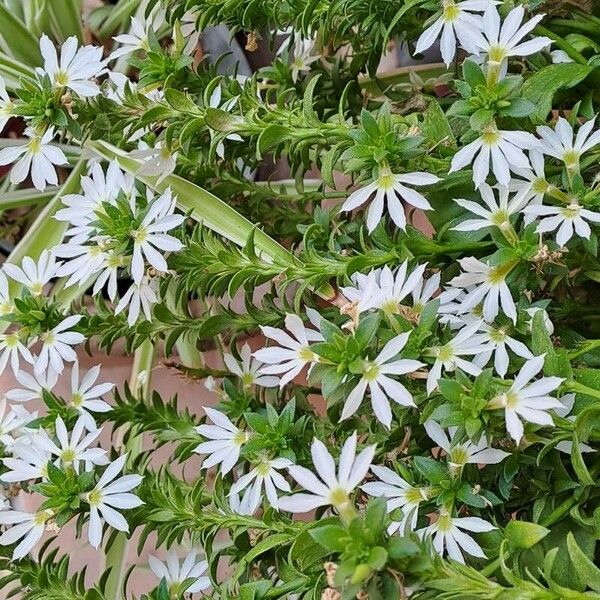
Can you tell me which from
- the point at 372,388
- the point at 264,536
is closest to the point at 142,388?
the point at 264,536

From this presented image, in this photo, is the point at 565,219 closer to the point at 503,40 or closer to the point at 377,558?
the point at 503,40

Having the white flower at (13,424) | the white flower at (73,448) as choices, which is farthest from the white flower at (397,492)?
the white flower at (13,424)

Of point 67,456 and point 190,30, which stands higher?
point 190,30

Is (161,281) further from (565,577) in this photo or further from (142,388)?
(565,577)

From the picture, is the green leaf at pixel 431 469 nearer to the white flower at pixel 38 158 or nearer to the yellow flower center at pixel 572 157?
the yellow flower center at pixel 572 157

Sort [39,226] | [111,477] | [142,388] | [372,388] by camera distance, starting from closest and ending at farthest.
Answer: [372,388]
[111,477]
[142,388]
[39,226]

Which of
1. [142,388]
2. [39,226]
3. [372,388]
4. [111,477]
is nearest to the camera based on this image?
[372,388]

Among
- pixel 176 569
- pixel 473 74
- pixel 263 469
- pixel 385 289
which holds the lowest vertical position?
pixel 176 569

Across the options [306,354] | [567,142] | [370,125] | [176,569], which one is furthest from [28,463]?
[567,142]
